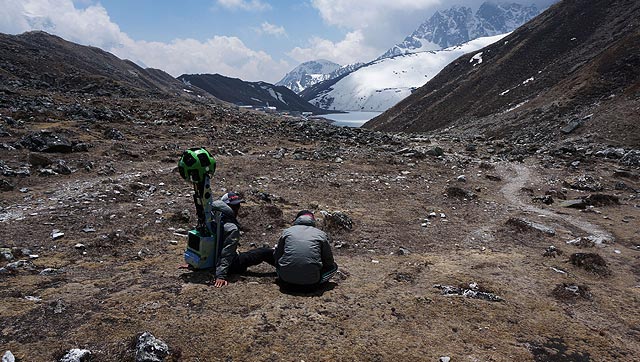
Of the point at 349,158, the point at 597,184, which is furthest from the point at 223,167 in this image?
the point at 597,184

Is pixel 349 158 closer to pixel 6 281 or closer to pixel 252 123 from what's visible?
pixel 252 123

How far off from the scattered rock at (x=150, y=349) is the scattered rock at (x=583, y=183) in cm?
2426

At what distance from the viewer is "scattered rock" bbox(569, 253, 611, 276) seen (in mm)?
10859

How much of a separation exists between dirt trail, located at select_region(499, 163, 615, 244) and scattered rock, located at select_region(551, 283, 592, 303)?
565 centimetres

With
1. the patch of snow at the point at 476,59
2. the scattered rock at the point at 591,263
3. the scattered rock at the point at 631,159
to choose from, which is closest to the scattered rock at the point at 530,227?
the scattered rock at the point at 591,263

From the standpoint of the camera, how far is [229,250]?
8648 mm

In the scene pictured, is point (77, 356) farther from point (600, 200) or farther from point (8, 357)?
point (600, 200)

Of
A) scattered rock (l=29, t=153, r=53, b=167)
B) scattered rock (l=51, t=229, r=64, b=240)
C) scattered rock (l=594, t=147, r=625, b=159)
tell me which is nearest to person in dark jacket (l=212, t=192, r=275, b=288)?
scattered rock (l=51, t=229, r=64, b=240)

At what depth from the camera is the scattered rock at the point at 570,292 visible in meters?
8.93

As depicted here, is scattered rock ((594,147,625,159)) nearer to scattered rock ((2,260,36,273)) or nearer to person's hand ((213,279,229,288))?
person's hand ((213,279,229,288))

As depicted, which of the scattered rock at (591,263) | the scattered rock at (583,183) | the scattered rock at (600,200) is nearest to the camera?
the scattered rock at (591,263)

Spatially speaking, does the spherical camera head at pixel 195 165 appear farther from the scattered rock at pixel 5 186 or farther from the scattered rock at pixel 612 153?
the scattered rock at pixel 612 153

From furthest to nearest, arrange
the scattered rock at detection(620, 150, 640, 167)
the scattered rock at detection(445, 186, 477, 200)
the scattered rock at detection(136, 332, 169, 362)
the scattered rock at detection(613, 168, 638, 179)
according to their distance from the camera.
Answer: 1. the scattered rock at detection(620, 150, 640, 167)
2. the scattered rock at detection(613, 168, 638, 179)
3. the scattered rock at detection(445, 186, 477, 200)
4. the scattered rock at detection(136, 332, 169, 362)

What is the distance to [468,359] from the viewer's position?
635cm
